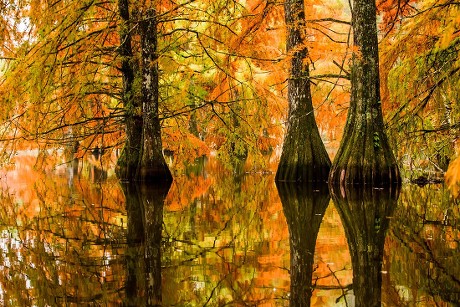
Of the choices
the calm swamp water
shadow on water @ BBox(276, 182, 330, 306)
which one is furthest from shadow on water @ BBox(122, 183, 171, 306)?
shadow on water @ BBox(276, 182, 330, 306)

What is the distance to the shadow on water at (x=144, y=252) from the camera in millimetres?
2814

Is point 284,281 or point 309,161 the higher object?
point 309,161

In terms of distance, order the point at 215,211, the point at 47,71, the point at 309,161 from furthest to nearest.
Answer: the point at 309,161 < the point at 47,71 < the point at 215,211

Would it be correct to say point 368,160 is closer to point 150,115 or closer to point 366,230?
point 366,230

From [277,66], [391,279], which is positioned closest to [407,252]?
[391,279]

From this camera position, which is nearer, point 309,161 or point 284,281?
point 284,281

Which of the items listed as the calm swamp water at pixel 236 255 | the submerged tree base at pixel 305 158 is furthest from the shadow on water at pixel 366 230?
the submerged tree base at pixel 305 158

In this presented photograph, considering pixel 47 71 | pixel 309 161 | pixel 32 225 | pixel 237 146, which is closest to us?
pixel 32 225

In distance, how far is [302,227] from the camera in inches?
196

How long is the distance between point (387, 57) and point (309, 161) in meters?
2.44

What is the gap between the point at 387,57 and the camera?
933 cm

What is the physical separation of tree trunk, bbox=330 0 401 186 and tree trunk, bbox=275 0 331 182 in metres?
1.21

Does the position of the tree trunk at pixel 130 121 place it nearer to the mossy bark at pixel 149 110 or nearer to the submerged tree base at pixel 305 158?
the mossy bark at pixel 149 110

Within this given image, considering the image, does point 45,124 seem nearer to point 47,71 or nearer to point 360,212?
point 47,71
